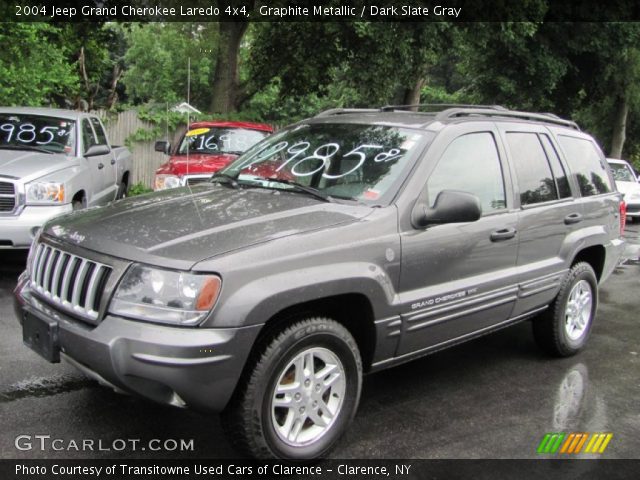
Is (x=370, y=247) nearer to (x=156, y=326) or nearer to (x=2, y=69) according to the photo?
(x=156, y=326)

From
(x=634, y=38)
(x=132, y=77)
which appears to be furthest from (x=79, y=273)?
(x=132, y=77)

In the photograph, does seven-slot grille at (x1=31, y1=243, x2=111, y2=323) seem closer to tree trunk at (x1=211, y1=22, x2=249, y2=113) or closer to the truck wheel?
the truck wheel

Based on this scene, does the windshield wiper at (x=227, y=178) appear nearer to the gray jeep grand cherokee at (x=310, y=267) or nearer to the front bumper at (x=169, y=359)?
the gray jeep grand cherokee at (x=310, y=267)

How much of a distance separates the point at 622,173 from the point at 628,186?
924 millimetres

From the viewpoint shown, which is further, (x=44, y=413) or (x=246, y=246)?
(x=44, y=413)

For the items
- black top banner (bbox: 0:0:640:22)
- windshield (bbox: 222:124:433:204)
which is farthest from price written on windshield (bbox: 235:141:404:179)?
black top banner (bbox: 0:0:640:22)

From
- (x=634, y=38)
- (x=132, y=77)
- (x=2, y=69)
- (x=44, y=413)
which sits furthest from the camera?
(x=132, y=77)

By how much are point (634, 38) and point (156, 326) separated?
18.0 m

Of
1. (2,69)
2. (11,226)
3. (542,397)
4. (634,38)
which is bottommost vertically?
(542,397)

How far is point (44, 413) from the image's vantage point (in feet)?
11.9

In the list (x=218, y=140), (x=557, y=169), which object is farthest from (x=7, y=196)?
(x=557, y=169)

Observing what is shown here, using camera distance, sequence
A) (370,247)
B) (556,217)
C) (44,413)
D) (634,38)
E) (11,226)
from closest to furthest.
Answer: (370,247), (44,413), (556,217), (11,226), (634,38)

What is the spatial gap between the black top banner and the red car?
14.1 feet

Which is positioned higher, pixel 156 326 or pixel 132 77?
pixel 132 77
